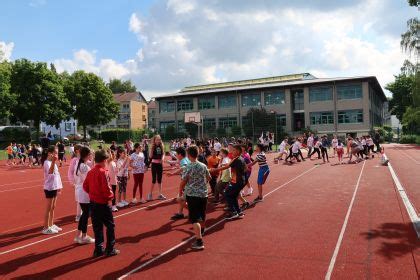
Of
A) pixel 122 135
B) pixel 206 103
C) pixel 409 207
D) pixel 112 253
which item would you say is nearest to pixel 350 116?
pixel 206 103

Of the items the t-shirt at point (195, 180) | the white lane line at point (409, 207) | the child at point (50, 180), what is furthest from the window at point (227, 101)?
the t-shirt at point (195, 180)

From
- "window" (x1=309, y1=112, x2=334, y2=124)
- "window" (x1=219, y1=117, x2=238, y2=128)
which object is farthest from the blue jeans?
"window" (x1=219, y1=117, x2=238, y2=128)

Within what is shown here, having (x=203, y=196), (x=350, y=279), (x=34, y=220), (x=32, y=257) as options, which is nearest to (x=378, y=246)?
(x=350, y=279)

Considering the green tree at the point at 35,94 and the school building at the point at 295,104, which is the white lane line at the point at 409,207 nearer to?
the school building at the point at 295,104

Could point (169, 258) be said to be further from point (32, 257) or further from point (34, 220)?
point (34, 220)

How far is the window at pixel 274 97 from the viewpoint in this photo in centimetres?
5919

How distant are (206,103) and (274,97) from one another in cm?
1190

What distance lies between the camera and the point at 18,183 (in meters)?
18.3

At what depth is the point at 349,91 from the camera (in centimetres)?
5453

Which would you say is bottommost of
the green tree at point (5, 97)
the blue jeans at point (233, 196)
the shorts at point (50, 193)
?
the blue jeans at point (233, 196)

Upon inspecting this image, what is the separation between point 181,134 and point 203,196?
51214 mm

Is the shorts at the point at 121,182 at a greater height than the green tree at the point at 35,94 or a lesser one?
lesser

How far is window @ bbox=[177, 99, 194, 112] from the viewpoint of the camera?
220 ft

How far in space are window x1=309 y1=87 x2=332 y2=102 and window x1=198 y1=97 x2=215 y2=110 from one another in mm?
16218
